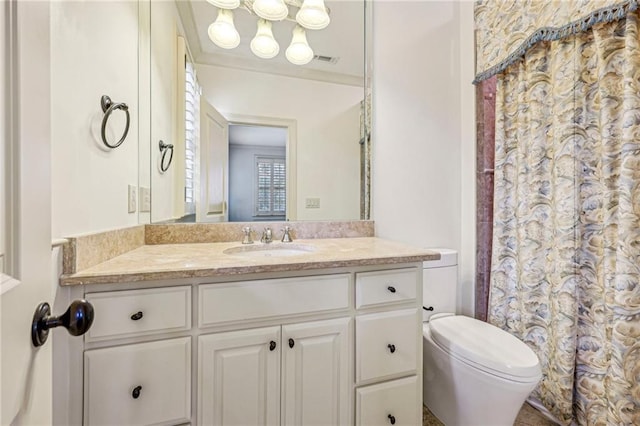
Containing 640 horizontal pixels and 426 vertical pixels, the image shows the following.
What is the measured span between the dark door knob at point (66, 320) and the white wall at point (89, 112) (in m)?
0.41

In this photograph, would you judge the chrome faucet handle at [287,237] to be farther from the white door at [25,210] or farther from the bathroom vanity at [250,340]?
the white door at [25,210]

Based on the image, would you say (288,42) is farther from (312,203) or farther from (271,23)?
(312,203)

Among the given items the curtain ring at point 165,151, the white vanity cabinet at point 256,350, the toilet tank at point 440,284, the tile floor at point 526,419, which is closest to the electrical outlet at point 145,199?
the curtain ring at point 165,151

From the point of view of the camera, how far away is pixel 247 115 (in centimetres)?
154

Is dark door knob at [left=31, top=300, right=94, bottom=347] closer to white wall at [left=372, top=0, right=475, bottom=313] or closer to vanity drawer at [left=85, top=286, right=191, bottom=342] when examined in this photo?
vanity drawer at [left=85, top=286, right=191, bottom=342]

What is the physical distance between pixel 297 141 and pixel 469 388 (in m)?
1.41

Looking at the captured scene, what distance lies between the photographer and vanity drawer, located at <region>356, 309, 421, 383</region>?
3.50ft

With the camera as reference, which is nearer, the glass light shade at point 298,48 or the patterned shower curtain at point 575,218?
the patterned shower curtain at point 575,218

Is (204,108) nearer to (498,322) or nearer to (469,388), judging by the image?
(469,388)

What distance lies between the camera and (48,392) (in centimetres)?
47

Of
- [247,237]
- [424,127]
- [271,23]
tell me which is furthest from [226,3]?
[424,127]

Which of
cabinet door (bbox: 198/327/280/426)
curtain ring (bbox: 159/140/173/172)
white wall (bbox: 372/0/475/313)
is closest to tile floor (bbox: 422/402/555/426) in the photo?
white wall (bbox: 372/0/475/313)

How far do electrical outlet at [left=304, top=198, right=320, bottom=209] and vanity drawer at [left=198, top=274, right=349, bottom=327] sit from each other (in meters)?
0.66

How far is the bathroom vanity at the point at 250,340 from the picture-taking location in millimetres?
811
